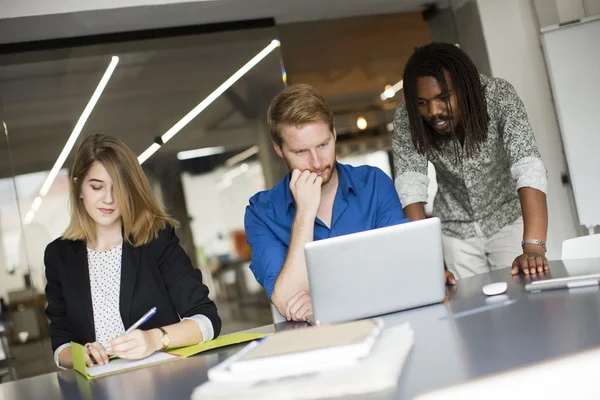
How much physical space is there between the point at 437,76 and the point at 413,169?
1.31 ft

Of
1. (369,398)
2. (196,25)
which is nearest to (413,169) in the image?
(369,398)

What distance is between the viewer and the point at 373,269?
171cm

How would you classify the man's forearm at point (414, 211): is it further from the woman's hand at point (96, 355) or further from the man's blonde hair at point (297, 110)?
the woman's hand at point (96, 355)

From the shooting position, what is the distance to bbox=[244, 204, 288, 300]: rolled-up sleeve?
92.0 inches

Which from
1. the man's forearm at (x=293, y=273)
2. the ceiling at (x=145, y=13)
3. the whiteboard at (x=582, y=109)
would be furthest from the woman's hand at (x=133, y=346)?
the whiteboard at (x=582, y=109)

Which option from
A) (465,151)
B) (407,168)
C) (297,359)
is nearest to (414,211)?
(407,168)

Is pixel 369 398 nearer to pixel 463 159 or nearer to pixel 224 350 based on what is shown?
pixel 224 350

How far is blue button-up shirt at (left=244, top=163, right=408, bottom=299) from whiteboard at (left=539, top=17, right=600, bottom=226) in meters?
2.78

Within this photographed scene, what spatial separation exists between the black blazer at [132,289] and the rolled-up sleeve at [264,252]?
21 centimetres

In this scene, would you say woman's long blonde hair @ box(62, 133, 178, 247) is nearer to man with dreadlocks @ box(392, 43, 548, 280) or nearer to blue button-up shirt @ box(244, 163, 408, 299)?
blue button-up shirt @ box(244, 163, 408, 299)

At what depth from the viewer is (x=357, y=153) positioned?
7.81 meters

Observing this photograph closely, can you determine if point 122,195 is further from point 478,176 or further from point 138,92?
point 138,92

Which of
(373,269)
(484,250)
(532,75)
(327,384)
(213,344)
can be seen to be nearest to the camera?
(327,384)

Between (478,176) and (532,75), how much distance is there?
2772 mm
